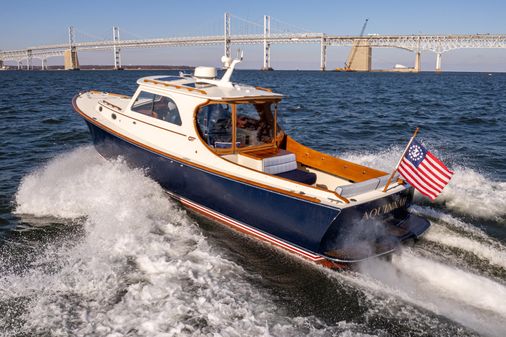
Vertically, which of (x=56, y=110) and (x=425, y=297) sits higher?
(x=56, y=110)

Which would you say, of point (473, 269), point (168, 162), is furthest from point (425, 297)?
point (168, 162)

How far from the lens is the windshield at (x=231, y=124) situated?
8.12 metres

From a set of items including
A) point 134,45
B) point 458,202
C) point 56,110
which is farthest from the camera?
point 134,45

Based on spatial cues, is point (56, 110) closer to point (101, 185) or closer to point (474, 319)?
point (101, 185)

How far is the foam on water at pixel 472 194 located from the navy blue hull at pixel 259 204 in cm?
261

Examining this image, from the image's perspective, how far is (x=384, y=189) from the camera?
22.0 feet

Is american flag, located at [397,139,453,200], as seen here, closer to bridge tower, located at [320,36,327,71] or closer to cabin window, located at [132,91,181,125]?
cabin window, located at [132,91,181,125]

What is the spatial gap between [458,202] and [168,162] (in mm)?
6316

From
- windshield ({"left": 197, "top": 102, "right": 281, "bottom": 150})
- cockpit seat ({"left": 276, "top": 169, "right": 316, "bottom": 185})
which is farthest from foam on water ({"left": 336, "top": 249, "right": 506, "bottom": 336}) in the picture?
windshield ({"left": 197, "top": 102, "right": 281, "bottom": 150})

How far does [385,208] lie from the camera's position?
6.66 meters

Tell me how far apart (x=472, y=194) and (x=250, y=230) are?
561 centimetres

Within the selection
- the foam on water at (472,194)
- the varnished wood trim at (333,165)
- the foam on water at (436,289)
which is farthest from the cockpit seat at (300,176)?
the foam on water at (472,194)

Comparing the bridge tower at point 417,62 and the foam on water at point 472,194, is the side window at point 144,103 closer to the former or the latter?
the foam on water at point 472,194

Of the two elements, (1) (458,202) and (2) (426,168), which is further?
(1) (458,202)
